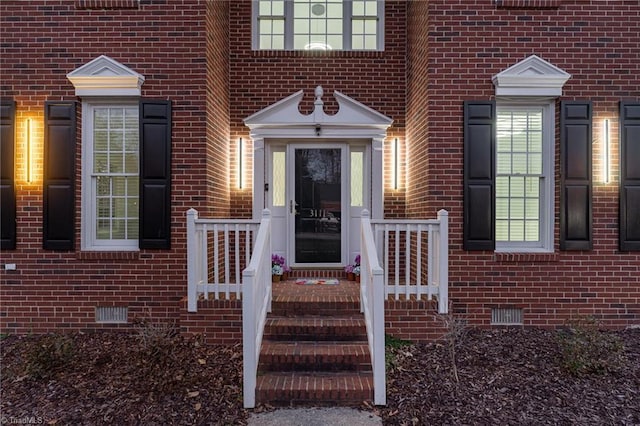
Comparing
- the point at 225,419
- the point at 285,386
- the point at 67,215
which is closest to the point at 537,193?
the point at 285,386

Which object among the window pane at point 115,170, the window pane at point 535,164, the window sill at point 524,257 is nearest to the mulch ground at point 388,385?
the window sill at point 524,257

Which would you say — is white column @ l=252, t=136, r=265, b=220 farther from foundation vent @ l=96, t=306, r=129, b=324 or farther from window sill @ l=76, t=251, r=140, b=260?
foundation vent @ l=96, t=306, r=129, b=324

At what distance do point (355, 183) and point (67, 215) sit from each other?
13.7 ft

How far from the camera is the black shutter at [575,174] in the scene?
5363 mm

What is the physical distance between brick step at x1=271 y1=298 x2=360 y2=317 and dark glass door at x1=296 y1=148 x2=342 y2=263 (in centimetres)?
190

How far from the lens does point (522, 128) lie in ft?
18.4

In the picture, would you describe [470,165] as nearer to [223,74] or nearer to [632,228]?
[632,228]

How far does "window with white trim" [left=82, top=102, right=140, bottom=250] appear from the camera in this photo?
A: 560 centimetres

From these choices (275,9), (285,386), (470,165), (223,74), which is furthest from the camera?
(275,9)

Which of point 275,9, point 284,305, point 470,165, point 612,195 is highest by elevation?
point 275,9

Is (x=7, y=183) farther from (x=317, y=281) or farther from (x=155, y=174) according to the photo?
(x=317, y=281)

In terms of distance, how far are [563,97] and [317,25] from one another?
3898mm

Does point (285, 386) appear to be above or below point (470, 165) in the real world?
below

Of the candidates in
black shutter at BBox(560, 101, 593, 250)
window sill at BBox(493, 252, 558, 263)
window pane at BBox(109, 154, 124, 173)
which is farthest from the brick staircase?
black shutter at BBox(560, 101, 593, 250)
